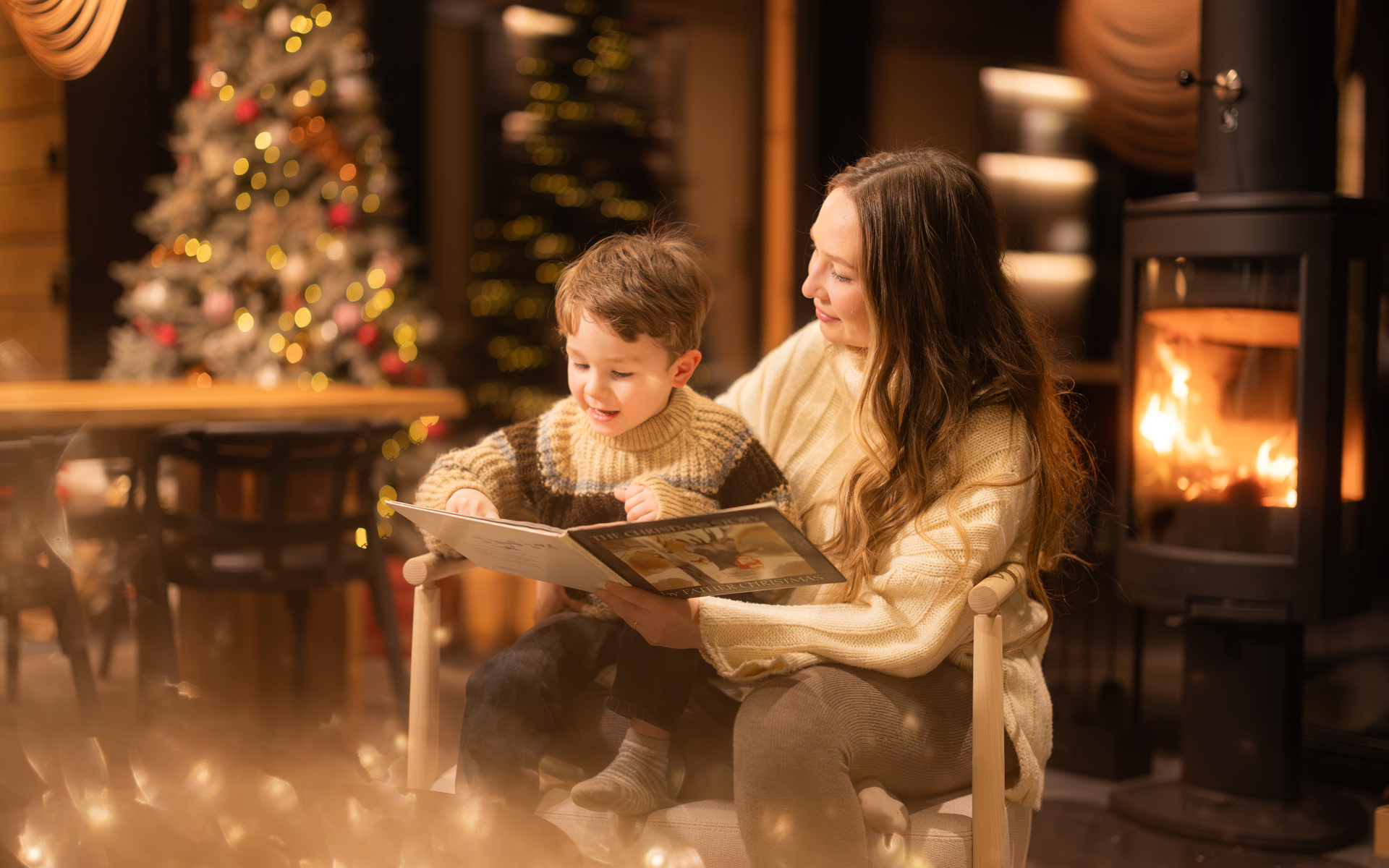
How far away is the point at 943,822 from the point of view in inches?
54.7

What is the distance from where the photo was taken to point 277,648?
2838 mm

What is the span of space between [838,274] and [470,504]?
0.52m

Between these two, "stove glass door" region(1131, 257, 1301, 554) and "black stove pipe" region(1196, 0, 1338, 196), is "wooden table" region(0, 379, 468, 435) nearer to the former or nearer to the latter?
"stove glass door" region(1131, 257, 1301, 554)

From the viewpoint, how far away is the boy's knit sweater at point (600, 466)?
4.92ft

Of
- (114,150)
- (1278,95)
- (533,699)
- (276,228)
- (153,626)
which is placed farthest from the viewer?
(276,228)

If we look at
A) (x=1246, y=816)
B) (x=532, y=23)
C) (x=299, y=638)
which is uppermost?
(x=532, y=23)

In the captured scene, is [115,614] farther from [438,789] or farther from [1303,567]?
[1303,567]

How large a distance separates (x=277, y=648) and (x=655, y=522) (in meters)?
1.94

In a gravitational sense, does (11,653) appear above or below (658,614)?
below

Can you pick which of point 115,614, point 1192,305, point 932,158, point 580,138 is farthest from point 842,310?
point 580,138

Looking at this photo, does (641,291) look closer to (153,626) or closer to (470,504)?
(470,504)

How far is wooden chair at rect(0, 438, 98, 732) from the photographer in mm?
1932

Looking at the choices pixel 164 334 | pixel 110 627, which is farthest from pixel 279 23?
pixel 110 627

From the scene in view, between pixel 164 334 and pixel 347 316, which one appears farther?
pixel 164 334
